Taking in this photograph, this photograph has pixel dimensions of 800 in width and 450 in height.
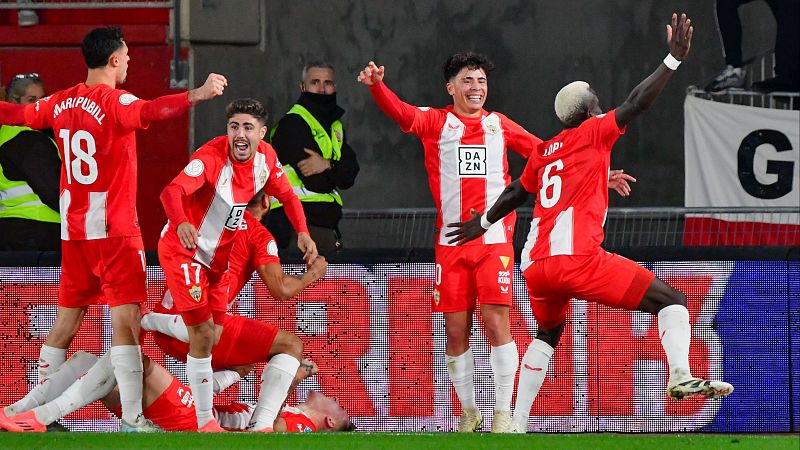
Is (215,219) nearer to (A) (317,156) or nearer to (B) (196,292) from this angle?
(B) (196,292)

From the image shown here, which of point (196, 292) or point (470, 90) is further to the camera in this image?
point (470, 90)

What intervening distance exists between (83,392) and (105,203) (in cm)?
109

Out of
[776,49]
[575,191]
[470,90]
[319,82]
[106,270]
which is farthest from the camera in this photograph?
[776,49]

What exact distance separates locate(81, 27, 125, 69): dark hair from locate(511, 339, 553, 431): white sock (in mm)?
2925

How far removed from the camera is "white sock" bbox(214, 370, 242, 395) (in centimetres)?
868

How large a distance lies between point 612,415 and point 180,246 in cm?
304

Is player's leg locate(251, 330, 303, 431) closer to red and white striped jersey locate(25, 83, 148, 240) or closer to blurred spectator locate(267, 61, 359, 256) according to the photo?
red and white striped jersey locate(25, 83, 148, 240)

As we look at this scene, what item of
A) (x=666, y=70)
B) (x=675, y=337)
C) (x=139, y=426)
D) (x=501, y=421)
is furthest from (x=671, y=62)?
(x=139, y=426)

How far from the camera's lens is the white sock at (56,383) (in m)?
8.02

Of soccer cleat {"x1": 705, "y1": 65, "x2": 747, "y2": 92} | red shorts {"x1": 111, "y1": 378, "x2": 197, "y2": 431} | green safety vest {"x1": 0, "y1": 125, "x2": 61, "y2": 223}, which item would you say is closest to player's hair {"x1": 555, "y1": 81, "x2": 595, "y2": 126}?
red shorts {"x1": 111, "y1": 378, "x2": 197, "y2": 431}

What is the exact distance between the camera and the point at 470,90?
337 inches

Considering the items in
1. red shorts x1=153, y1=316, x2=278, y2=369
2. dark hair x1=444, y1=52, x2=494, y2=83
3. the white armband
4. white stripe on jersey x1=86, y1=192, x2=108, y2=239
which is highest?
dark hair x1=444, y1=52, x2=494, y2=83

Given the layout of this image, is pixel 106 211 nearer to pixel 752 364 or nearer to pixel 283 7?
pixel 752 364

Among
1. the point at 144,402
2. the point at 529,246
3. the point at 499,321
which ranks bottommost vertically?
the point at 144,402
